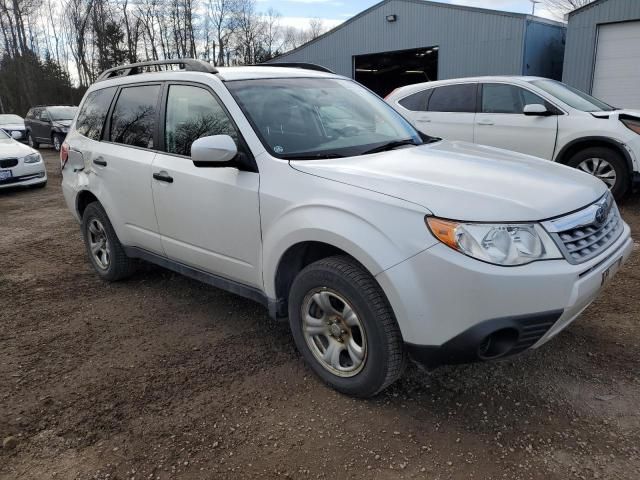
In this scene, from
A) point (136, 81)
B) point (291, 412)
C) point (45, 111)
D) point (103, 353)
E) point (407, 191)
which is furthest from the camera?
point (45, 111)

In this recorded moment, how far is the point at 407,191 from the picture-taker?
2.50 metres

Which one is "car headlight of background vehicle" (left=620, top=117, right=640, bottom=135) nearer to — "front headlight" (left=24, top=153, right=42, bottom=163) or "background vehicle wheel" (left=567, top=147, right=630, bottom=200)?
"background vehicle wheel" (left=567, top=147, right=630, bottom=200)

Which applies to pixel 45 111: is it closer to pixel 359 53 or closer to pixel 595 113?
pixel 359 53

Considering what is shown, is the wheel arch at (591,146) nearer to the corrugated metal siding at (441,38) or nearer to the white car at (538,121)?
the white car at (538,121)

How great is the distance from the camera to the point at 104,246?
4.74 metres

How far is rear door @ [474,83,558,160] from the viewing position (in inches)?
272

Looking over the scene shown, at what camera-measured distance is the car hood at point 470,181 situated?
7.77 ft

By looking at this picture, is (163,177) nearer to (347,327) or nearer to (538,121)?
(347,327)

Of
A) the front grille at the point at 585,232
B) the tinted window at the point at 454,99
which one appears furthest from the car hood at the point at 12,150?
the front grille at the point at 585,232

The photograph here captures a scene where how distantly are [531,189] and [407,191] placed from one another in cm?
63

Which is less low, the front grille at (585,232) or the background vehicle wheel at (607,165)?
the front grille at (585,232)

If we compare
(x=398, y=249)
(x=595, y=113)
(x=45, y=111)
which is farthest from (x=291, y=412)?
(x=45, y=111)

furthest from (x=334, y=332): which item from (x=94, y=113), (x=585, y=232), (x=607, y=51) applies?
(x=607, y=51)

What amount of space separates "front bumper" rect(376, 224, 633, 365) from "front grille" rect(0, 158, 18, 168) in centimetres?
1001
